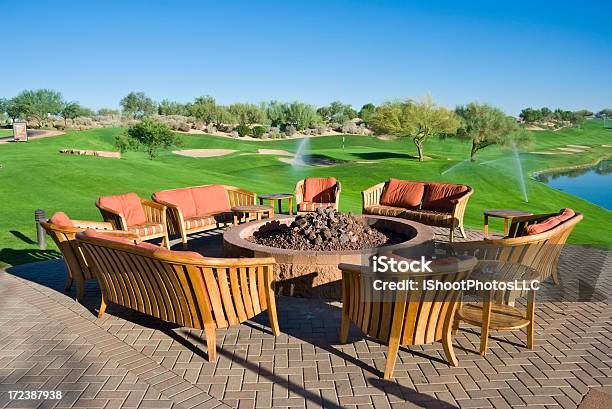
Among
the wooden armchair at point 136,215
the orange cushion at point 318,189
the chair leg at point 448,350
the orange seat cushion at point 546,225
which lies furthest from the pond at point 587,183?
the chair leg at point 448,350

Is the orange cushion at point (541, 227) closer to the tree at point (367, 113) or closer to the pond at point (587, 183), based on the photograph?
the pond at point (587, 183)

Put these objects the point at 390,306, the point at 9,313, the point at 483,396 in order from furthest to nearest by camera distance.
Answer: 1. the point at 9,313
2. the point at 390,306
3. the point at 483,396

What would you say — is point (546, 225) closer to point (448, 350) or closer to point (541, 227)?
point (541, 227)

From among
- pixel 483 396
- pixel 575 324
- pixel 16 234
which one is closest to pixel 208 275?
pixel 483 396

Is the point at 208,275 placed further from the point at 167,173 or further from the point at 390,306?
the point at 167,173

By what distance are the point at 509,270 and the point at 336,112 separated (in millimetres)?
98209

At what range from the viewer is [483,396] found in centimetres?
320

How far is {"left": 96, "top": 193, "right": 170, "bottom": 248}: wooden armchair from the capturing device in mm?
6921

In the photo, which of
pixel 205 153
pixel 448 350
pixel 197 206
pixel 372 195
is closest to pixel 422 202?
pixel 372 195

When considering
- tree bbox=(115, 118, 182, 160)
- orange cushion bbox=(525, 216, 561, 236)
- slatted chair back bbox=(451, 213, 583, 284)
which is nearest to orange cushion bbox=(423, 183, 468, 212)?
slatted chair back bbox=(451, 213, 583, 284)

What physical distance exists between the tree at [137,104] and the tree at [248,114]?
80.5 feet

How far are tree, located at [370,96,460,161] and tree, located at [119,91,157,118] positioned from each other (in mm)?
67393

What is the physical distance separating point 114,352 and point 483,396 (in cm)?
299

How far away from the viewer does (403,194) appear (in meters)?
9.20
